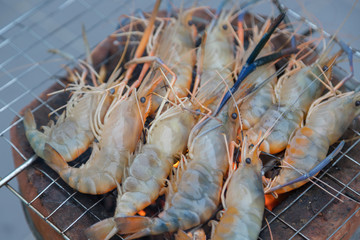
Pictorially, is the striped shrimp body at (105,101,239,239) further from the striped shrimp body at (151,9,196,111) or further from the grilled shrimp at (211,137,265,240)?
the striped shrimp body at (151,9,196,111)

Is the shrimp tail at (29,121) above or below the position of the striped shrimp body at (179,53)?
below

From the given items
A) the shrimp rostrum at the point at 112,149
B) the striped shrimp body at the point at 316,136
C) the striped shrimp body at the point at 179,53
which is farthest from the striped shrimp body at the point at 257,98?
the shrimp rostrum at the point at 112,149

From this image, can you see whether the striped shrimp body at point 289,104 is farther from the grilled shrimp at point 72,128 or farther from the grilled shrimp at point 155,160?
the grilled shrimp at point 72,128

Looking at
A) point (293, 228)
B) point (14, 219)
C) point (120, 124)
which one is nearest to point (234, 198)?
point (293, 228)

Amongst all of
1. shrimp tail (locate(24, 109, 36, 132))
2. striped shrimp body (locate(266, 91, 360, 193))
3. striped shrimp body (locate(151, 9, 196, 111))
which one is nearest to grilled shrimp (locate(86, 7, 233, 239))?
striped shrimp body (locate(151, 9, 196, 111))

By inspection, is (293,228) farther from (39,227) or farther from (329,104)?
(39,227)
